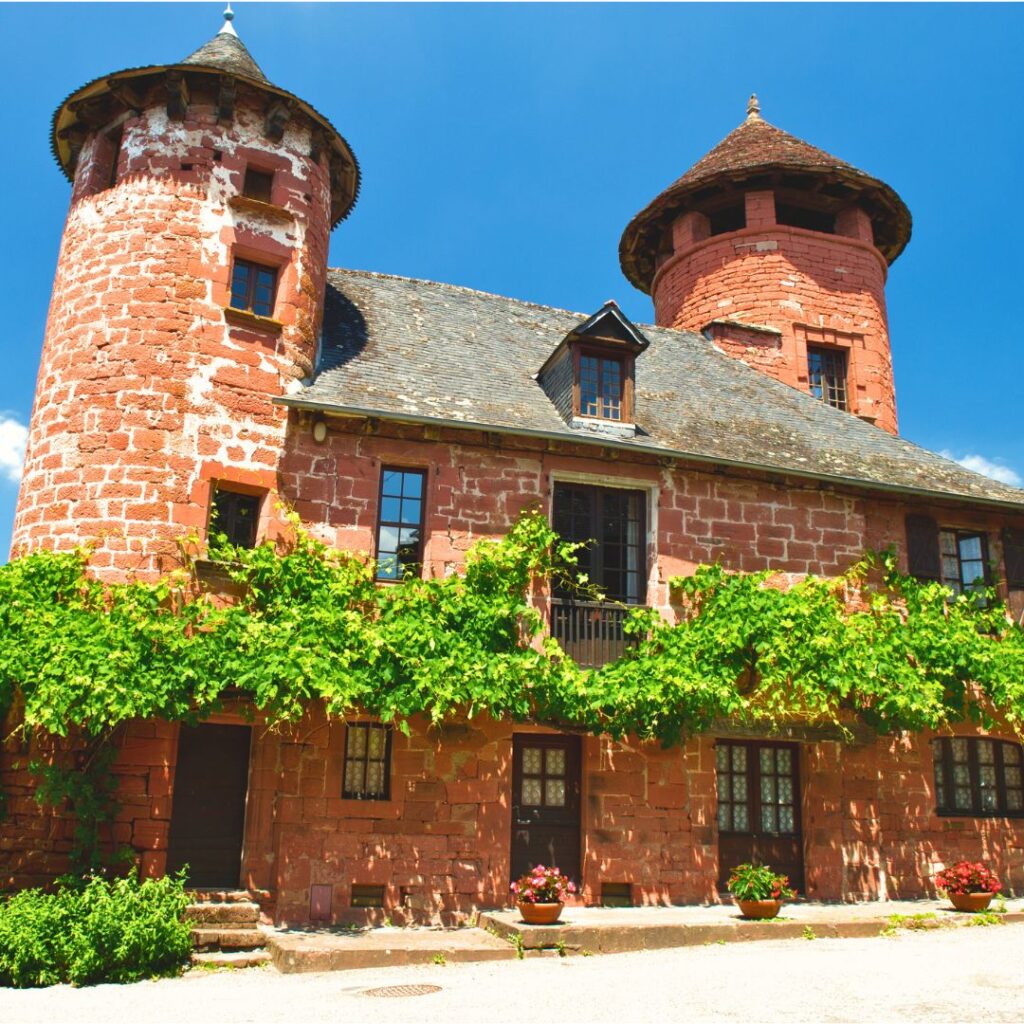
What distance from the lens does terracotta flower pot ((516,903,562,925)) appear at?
32.2 ft

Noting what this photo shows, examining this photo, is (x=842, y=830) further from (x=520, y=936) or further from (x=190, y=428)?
(x=190, y=428)

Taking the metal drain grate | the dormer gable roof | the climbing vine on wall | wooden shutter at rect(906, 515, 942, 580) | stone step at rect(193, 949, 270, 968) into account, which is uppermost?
the dormer gable roof

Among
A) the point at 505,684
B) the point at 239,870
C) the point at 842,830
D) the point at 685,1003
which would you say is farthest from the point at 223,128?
the point at 842,830

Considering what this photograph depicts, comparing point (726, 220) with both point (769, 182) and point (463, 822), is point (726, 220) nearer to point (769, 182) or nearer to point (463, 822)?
point (769, 182)

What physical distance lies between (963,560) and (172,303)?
37.3 feet

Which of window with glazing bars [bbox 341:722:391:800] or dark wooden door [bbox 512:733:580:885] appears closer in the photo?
window with glazing bars [bbox 341:722:391:800]

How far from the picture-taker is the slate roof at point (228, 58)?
1241 centimetres

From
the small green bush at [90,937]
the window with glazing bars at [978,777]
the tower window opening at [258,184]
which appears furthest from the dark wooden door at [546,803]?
the tower window opening at [258,184]

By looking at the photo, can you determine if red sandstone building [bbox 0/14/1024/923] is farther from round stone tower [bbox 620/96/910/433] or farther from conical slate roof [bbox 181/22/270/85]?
round stone tower [bbox 620/96/910/433]

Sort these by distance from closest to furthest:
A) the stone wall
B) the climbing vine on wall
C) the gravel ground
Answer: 1. the gravel ground
2. the climbing vine on wall
3. the stone wall

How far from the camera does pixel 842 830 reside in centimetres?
1281

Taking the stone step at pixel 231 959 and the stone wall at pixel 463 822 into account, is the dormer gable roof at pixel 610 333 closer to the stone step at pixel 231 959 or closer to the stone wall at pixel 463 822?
the stone wall at pixel 463 822

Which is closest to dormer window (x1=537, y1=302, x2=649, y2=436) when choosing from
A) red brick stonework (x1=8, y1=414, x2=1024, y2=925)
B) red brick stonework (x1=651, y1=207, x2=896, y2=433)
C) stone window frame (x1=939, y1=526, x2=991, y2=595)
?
red brick stonework (x1=8, y1=414, x2=1024, y2=925)

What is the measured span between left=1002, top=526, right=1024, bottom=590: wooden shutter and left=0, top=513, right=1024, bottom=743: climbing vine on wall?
1.32 m
